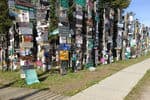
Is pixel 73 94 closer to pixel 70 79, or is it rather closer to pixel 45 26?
pixel 70 79

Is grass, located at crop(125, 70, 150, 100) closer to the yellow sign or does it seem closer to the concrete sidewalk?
the concrete sidewalk

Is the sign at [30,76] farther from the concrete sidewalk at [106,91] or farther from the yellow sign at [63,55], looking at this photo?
the yellow sign at [63,55]

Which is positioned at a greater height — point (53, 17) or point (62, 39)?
point (53, 17)

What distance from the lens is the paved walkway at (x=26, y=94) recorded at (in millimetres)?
11461

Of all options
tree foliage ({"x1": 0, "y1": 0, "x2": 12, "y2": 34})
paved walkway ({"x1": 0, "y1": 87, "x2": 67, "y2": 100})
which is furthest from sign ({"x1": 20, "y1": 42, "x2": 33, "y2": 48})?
tree foliage ({"x1": 0, "y1": 0, "x2": 12, "y2": 34})

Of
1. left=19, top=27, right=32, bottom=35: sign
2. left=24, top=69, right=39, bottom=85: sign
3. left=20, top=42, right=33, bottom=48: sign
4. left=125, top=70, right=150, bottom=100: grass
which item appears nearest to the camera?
left=125, top=70, right=150, bottom=100: grass

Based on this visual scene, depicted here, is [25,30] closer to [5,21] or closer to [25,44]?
[25,44]

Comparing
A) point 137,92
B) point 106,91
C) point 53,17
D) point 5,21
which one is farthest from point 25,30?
point 53,17

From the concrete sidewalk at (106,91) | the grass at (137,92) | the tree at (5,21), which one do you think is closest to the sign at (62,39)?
the concrete sidewalk at (106,91)

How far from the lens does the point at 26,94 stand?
12.1 meters

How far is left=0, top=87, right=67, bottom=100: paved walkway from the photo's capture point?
1146cm

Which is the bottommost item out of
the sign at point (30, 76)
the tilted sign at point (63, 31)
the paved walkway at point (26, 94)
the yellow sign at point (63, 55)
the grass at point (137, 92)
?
the grass at point (137, 92)

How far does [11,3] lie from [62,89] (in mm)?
5133

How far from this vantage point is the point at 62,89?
13.2 metres
